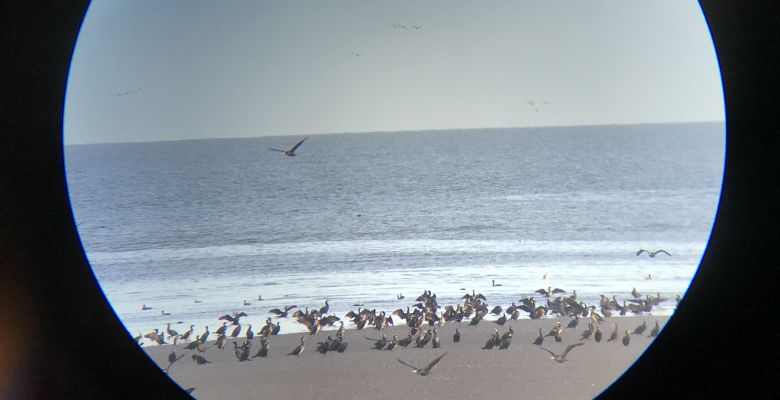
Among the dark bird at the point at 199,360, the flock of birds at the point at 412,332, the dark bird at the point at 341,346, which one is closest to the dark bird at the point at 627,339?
the flock of birds at the point at 412,332

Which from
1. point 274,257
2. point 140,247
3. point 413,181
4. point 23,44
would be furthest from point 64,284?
point 413,181

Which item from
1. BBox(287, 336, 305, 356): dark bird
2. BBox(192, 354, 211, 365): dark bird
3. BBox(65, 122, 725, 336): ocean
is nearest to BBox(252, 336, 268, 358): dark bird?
BBox(287, 336, 305, 356): dark bird

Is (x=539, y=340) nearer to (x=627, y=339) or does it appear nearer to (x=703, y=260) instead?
(x=627, y=339)

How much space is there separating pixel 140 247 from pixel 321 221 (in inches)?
129

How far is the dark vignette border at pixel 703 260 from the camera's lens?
194cm

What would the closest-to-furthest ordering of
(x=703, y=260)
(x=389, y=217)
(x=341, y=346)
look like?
(x=703, y=260) → (x=341, y=346) → (x=389, y=217)

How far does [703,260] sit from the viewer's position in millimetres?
2000

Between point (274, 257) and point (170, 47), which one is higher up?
point (170, 47)

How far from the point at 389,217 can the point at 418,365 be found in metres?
9.22

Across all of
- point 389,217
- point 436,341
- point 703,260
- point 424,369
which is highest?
point 389,217

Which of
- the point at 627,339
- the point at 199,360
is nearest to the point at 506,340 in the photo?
the point at 627,339

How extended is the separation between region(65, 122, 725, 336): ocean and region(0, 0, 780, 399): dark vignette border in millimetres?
1439

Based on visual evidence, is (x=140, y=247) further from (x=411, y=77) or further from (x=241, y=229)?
(x=411, y=77)

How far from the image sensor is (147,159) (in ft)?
57.1
